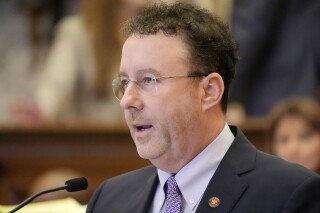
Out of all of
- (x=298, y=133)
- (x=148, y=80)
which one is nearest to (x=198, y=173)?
(x=148, y=80)

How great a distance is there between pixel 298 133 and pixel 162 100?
1.71 metres

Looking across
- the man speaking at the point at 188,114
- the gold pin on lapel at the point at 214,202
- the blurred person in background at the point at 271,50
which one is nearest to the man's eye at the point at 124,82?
the man speaking at the point at 188,114

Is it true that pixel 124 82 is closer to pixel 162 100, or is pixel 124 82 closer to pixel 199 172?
pixel 162 100

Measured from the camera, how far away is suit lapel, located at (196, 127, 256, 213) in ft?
8.03

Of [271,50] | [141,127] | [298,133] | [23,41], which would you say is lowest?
[298,133]

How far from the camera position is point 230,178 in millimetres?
2498

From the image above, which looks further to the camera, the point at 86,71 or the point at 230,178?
the point at 86,71

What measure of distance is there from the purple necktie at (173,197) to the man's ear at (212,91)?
25 cm

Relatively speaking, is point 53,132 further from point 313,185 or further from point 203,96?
point 313,185

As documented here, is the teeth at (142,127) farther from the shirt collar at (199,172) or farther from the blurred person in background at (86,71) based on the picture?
the blurred person in background at (86,71)

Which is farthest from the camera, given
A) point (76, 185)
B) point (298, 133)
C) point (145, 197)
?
point (298, 133)

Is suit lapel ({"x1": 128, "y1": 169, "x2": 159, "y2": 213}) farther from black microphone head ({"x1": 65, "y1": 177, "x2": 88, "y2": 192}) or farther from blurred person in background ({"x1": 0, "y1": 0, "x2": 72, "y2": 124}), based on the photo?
blurred person in background ({"x1": 0, "y1": 0, "x2": 72, "y2": 124})

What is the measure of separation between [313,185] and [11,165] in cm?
269

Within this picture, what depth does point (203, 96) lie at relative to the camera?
8.44 ft
